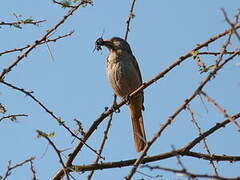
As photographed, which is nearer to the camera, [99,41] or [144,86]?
[144,86]

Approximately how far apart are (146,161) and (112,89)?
10.6 ft

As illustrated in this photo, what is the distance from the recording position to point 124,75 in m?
7.05

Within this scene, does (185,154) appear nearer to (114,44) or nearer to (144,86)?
(144,86)

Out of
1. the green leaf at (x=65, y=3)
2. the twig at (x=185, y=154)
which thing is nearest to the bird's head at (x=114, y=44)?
the green leaf at (x=65, y=3)

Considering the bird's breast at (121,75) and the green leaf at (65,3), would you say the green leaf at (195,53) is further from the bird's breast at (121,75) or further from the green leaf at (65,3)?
the bird's breast at (121,75)

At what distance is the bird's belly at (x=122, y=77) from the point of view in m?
7.05

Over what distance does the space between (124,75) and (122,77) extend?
0.13 feet

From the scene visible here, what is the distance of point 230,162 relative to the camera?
3.90 metres

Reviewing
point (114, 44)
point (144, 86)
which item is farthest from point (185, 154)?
point (114, 44)

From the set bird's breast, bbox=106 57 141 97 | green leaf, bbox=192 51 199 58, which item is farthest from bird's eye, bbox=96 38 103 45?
green leaf, bbox=192 51 199 58

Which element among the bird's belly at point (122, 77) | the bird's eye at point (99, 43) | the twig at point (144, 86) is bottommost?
the twig at point (144, 86)

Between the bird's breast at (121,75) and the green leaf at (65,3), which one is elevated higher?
the bird's breast at (121,75)

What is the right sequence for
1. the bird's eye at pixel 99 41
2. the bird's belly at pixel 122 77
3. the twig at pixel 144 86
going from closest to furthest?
the twig at pixel 144 86
the bird's belly at pixel 122 77
the bird's eye at pixel 99 41

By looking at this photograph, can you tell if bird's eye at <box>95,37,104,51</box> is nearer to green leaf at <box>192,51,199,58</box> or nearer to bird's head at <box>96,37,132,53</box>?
bird's head at <box>96,37,132,53</box>
